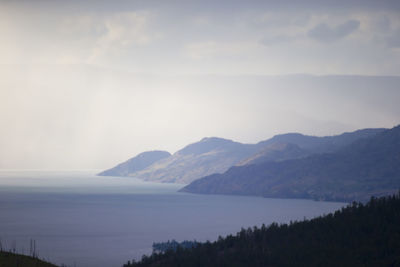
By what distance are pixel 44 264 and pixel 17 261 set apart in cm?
1227

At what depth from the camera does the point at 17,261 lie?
18938 cm

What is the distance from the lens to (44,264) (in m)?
199
